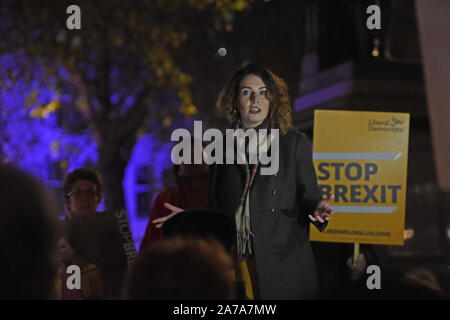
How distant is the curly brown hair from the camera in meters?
3.43

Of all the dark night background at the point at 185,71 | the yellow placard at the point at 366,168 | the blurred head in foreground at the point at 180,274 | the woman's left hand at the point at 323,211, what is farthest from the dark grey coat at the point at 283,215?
the blurred head in foreground at the point at 180,274

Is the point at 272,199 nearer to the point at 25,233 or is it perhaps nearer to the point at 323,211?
the point at 323,211

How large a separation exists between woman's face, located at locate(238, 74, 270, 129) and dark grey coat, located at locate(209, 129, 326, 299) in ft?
Result: 0.53

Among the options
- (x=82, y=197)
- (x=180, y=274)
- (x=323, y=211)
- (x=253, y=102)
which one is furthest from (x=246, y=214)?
(x=180, y=274)

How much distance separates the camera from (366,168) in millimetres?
3691

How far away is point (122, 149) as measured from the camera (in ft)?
44.1

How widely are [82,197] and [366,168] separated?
1592 mm

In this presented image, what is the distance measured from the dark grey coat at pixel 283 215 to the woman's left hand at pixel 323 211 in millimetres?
112

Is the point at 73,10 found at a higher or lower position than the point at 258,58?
lower

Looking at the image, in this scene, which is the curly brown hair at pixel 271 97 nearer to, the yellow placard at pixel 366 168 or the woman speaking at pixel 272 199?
the woman speaking at pixel 272 199

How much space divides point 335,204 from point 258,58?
10.8 m

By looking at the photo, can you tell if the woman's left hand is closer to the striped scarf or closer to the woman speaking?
the woman speaking

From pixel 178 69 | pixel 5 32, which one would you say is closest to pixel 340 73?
pixel 5 32
